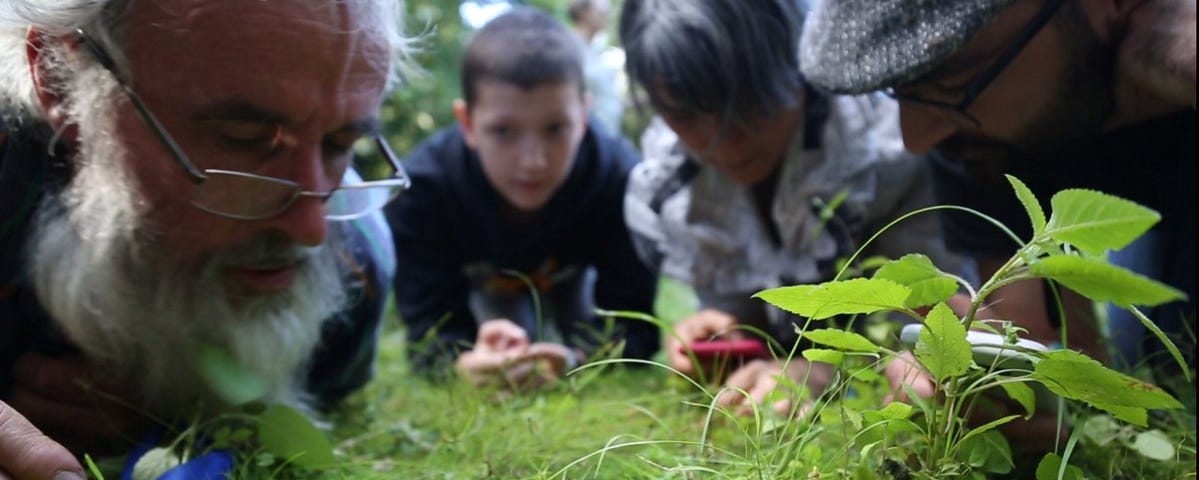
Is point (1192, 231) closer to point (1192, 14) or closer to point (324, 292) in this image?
point (1192, 14)

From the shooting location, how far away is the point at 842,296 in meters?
0.77

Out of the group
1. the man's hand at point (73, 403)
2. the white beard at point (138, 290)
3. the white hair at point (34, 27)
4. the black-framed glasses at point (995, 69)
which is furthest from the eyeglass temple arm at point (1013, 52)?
the man's hand at point (73, 403)

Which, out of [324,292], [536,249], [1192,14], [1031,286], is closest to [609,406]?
[324,292]

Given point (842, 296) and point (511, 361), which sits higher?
point (842, 296)

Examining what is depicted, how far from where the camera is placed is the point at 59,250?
1.20 metres

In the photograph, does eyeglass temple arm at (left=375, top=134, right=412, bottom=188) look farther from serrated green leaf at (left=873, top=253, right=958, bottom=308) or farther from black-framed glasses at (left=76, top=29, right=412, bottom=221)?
serrated green leaf at (left=873, top=253, right=958, bottom=308)

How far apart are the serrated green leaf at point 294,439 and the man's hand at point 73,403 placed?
200 millimetres

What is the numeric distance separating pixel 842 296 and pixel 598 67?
2414 millimetres

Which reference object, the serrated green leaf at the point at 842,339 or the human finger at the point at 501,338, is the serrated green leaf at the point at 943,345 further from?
the human finger at the point at 501,338

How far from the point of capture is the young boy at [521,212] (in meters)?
2.30

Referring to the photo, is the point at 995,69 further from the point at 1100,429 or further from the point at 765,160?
the point at 765,160

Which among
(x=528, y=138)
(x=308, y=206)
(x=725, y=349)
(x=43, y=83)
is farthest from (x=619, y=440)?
(x=528, y=138)

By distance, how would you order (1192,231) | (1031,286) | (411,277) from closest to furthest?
(1031,286), (1192,231), (411,277)

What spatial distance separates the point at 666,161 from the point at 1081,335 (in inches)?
31.3
